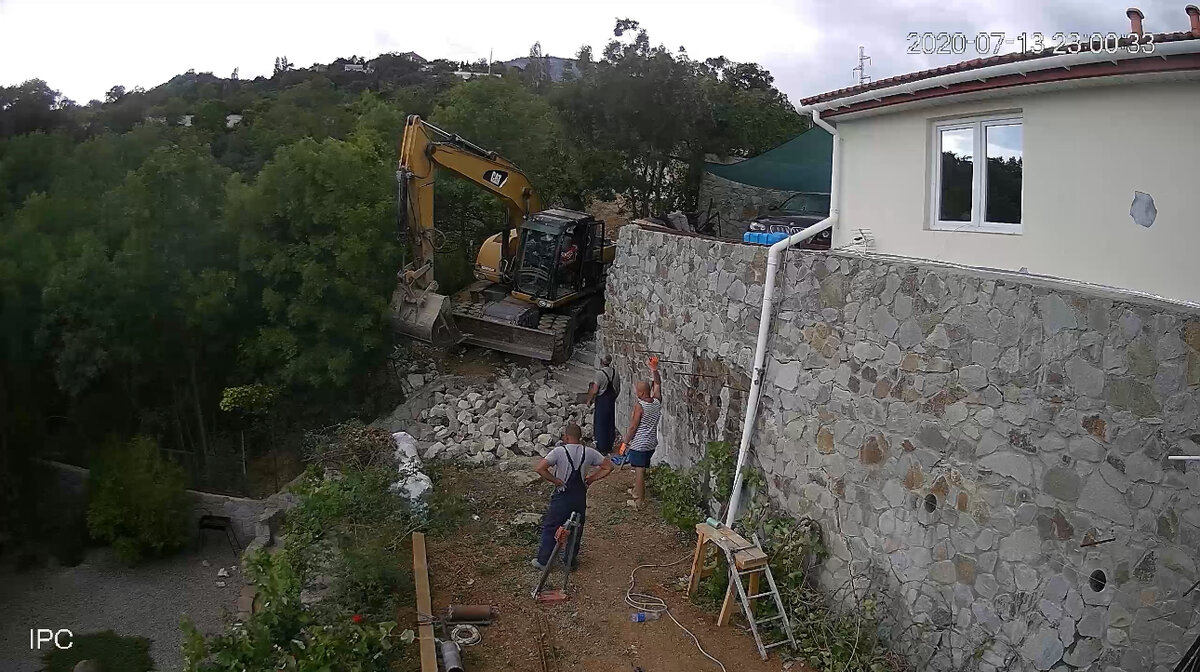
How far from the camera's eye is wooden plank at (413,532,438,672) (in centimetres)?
626

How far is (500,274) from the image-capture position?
1620 centimetres

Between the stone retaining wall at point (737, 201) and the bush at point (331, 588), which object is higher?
the stone retaining wall at point (737, 201)

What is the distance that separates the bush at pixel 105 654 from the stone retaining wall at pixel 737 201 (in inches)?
536

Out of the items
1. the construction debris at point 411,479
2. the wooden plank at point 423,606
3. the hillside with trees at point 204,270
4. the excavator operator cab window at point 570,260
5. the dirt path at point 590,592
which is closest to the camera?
the wooden plank at point 423,606

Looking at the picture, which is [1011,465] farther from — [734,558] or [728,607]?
[728,607]

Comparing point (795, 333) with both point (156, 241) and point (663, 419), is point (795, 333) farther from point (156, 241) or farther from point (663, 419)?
point (156, 241)

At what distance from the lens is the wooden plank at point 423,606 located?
626 cm

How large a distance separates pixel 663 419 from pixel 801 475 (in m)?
3.82

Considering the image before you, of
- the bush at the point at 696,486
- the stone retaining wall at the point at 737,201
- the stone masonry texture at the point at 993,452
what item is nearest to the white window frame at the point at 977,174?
the stone masonry texture at the point at 993,452

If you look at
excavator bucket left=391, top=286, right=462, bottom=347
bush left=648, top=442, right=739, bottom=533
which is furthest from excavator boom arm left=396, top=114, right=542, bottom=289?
bush left=648, top=442, right=739, bottom=533

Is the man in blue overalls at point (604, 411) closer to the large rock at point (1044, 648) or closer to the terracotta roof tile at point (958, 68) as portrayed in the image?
the terracotta roof tile at point (958, 68)

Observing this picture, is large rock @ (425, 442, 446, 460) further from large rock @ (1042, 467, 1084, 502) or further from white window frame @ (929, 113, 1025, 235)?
large rock @ (1042, 467, 1084, 502)

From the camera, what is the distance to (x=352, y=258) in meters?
15.1

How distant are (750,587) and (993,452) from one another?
2350 mm
